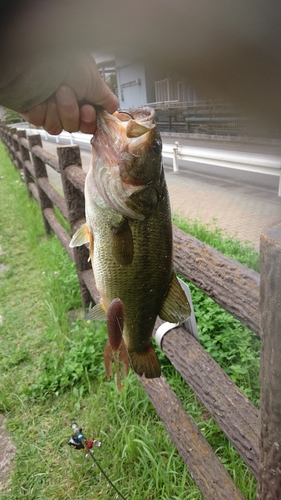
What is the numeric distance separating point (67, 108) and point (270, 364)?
2.67 feet

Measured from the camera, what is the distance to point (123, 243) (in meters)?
1.17

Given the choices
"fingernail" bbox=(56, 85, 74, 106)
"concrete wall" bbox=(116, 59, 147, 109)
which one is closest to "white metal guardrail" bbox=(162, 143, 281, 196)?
"concrete wall" bbox=(116, 59, 147, 109)

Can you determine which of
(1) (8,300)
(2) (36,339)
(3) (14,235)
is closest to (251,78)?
(2) (36,339)

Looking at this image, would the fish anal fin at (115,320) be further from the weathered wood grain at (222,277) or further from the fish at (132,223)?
the weathered wood grain at (222,277)

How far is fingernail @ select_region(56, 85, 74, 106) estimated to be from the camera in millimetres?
950

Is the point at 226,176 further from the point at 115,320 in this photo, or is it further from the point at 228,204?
the point at 115,320

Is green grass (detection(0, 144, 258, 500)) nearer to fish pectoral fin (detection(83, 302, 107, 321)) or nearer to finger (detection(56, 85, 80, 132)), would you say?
fish pectoral fin (detection(83, 302, 107, 321))

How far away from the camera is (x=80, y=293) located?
11.7 feet

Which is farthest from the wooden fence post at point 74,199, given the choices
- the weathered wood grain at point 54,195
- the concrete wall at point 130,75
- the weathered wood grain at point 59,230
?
the concrete wall at point 130,75

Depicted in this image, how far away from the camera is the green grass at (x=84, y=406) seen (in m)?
2.10

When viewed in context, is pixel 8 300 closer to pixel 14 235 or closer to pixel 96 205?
pixel 14 235

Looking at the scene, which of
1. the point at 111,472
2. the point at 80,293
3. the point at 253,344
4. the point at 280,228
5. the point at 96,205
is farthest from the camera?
the point at 80,293

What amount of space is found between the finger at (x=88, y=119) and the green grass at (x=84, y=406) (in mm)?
1684

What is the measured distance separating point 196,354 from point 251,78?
1.82m
